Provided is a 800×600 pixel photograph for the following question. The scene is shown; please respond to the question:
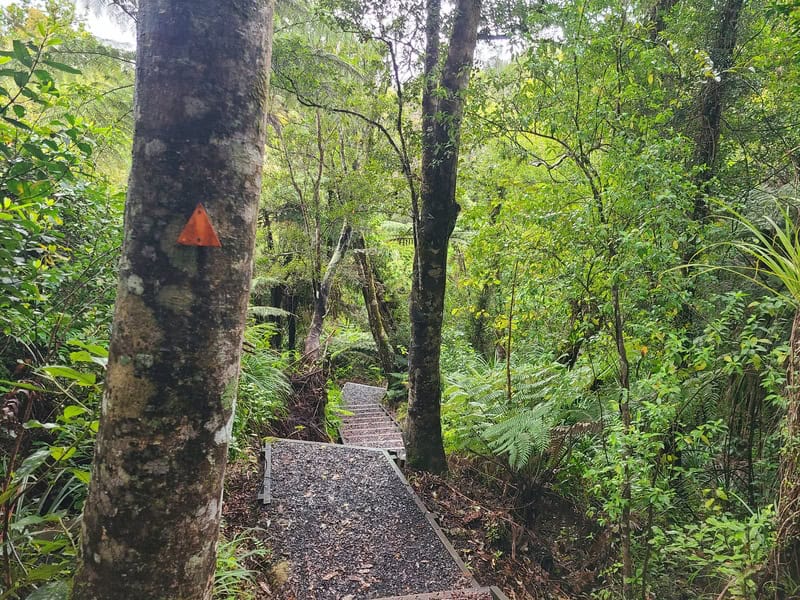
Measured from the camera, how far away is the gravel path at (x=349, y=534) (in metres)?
3.43

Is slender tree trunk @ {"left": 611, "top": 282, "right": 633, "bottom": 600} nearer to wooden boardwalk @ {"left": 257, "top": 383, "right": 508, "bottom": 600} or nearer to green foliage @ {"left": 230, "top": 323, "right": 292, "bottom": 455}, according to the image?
wooden boardwalk @ {"left": 257, "top": 383, "right": 508, "bottom": 600}

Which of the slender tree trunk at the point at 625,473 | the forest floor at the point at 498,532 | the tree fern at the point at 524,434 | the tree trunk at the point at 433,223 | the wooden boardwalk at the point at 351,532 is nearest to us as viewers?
the slender tree trunk at the point at 625,473

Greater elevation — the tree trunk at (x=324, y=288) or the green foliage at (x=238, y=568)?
the tree trunk at (x=324, y=288)

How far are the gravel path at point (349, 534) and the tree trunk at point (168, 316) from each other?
255 cm

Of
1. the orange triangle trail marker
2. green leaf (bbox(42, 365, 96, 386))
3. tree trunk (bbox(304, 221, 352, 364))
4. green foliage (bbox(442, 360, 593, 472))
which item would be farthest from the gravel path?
tree trunk (bbox(304, 221, 352, 364))

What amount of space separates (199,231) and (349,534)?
12.4 ft

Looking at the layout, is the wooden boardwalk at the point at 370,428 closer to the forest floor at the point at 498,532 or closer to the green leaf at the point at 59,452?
the forest floor at the point at 498,532

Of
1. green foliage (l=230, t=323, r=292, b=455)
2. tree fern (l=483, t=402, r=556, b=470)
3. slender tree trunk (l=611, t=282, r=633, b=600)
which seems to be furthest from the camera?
green foliage (l=230, t=323, r=292, b=455)

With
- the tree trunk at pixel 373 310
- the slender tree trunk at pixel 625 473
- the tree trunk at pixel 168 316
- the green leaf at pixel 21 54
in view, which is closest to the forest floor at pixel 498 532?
the slender tree trunk at pixel 625 473

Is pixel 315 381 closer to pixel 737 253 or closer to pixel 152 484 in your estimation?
pixel 737 253

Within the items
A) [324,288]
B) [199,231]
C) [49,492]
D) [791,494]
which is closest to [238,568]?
[49,492]

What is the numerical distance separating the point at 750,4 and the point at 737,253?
7.23 ft

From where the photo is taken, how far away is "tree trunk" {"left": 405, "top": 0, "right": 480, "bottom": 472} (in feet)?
15.1

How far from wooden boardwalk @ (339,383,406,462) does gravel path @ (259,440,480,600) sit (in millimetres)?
1195
